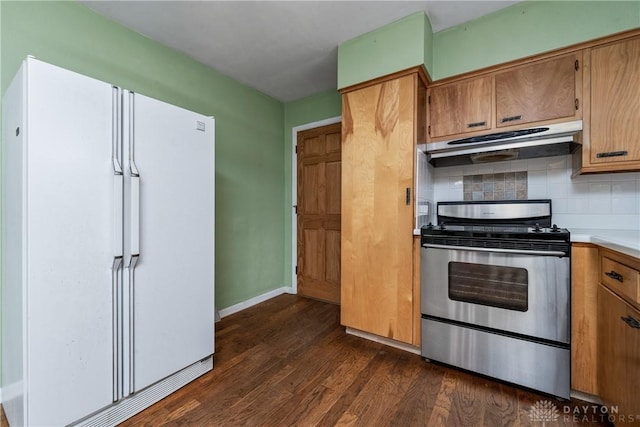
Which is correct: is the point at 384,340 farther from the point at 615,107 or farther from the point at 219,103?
the point at 219,103

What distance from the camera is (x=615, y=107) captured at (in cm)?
160

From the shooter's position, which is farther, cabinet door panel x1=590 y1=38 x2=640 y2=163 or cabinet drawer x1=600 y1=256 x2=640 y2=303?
cabinet door panel x1=590 y1=38 x2=640 y2=163

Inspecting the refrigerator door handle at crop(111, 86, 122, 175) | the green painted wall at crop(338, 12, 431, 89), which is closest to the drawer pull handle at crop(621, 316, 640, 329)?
the green painted wall at crop(338, 12, 431, 89)

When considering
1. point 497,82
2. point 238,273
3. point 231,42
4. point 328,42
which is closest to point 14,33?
point 231,42

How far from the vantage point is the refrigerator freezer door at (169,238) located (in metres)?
1.41

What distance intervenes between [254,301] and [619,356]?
284 cm

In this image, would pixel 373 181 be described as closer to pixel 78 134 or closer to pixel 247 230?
pixel 247 230

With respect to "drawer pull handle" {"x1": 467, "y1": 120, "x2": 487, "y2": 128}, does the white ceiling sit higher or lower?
higher

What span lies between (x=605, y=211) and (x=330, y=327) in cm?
226

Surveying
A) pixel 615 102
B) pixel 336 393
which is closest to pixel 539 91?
pixel 615 102

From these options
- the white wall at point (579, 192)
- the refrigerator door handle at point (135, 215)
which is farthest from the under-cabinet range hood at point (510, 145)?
the refrigerator door handle at point (135, 215)

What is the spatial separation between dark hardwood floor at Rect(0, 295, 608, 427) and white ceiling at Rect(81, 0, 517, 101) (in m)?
2.52

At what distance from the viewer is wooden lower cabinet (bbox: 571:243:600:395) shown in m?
1.45

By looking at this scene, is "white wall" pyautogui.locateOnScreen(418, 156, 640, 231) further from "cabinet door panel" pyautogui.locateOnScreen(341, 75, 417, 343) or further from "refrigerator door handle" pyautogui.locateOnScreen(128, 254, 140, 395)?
"refrigerator door handle" pyautogui.locateOnScreen(128, 254, 140, 395)
